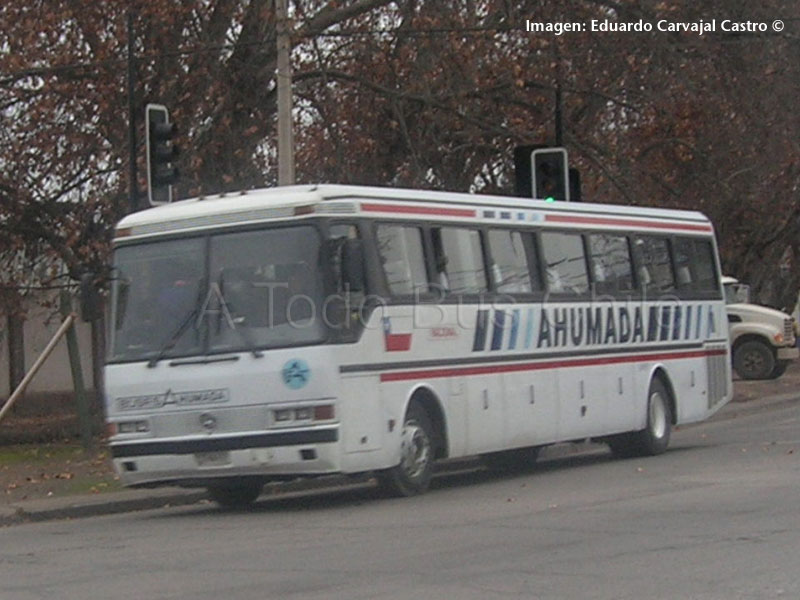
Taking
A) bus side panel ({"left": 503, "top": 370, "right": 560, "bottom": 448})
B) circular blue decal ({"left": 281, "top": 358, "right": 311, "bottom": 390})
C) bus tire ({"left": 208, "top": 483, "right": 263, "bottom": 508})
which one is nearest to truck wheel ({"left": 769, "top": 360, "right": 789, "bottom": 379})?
bus side panel ({"left": 503, "top": 370, "right": 560, "bottom": 448})

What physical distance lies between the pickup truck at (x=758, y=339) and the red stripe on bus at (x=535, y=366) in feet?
49.3

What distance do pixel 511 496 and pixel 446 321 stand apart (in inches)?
72.7

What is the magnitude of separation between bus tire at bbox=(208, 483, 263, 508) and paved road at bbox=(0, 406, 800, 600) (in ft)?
0.45

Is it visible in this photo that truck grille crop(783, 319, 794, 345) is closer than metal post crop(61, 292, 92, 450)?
No

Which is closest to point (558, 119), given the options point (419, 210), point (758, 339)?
point (419, 210)

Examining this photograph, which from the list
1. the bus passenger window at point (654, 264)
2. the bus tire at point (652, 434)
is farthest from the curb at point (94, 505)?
the bus passenger window at point (654, 264)

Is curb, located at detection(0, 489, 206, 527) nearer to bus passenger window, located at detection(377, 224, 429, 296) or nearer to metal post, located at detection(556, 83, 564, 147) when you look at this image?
bus passenger window, located at detection(377, 224, 429, 296)

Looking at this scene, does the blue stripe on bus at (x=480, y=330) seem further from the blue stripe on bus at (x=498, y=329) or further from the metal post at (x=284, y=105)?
the metal post at (x=284, y=105)

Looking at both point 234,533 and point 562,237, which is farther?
point 562,237

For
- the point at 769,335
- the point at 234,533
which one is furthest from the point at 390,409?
the point at 769,335

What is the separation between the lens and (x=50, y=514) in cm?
1612

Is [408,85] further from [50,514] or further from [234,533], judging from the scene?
[234,533]

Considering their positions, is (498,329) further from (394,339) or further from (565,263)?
(394,339)

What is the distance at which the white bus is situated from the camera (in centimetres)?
1501
